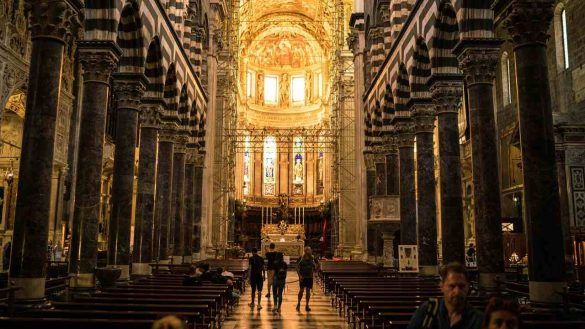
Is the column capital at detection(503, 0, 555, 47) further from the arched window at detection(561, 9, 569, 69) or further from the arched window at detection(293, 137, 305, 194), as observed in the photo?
the arched window at detection(293, 137, 305, 194)

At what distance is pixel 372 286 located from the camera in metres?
11.3

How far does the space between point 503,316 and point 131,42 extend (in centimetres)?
1371

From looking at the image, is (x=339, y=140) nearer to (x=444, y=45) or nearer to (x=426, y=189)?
(x=426, y=189)

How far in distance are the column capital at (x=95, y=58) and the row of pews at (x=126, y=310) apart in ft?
15.9

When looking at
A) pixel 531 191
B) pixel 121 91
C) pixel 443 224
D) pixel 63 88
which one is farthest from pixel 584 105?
pixel 63 88

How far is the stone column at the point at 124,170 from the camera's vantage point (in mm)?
14047

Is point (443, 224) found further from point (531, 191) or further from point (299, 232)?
point (299, 232)

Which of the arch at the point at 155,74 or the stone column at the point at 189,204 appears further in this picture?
the stone column at the point at 189,204

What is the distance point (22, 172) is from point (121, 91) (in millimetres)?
6031

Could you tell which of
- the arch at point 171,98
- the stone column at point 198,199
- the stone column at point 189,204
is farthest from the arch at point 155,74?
the stone column at point 198,199

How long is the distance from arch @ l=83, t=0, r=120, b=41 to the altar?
718 inches

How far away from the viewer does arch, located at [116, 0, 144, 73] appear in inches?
568

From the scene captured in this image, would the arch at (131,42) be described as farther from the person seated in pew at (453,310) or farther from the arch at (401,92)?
the person seated in pew at (453,310)

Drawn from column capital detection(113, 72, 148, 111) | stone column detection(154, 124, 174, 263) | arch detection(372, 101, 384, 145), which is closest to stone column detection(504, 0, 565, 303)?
column capital detection(113, 72, 148, 111)
